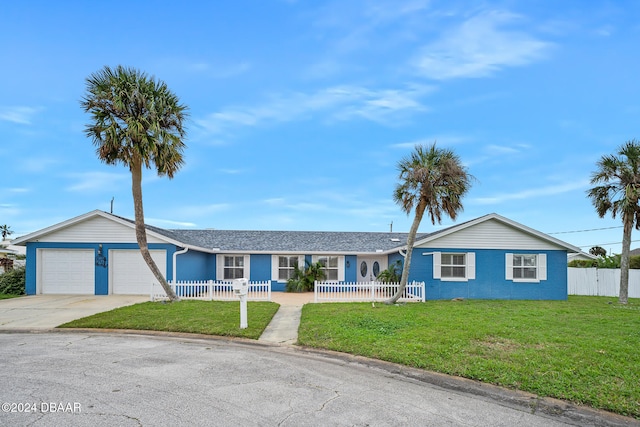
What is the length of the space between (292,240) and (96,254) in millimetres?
10181

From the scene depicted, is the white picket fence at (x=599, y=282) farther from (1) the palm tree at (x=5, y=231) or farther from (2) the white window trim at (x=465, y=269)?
(1) the palm tree at (x=5, y=231)

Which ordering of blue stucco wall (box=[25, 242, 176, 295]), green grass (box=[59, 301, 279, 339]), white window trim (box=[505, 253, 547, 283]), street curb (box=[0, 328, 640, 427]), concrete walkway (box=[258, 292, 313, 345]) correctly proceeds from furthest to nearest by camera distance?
white window trim (box=[505, 253, 547, 283])
blue stucco wall (box=[25, 242, 176, 295])
green grass (box=[59, 301, 279, 339])
concrete walkway (box=[258, 292, 313, 345])
street curb (box=[0, 328, 640, 427])

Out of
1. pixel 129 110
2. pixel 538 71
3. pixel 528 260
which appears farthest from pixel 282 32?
pixel 528 260

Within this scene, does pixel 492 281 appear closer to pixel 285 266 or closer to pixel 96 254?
pixel 285 266

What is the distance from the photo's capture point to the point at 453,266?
18.8 metres

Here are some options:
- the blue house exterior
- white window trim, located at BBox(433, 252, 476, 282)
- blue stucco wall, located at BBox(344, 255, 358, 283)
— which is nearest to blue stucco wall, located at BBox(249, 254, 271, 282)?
the blue house exterior

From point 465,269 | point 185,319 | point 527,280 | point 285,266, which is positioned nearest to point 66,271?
point 285,266

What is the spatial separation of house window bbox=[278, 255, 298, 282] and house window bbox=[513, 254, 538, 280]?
1102cm

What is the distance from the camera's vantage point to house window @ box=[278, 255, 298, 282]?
22.1 metres

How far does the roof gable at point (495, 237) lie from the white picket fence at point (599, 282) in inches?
291

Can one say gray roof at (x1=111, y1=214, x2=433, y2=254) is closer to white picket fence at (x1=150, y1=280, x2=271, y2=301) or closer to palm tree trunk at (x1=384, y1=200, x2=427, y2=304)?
white picket fence at (x1=150, y1=280, x2=271, y2=301)

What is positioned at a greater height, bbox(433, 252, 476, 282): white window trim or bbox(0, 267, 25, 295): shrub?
bbox(433, 252, 476, 282): white window trim

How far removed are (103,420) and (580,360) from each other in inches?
293

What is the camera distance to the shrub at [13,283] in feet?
60.8
